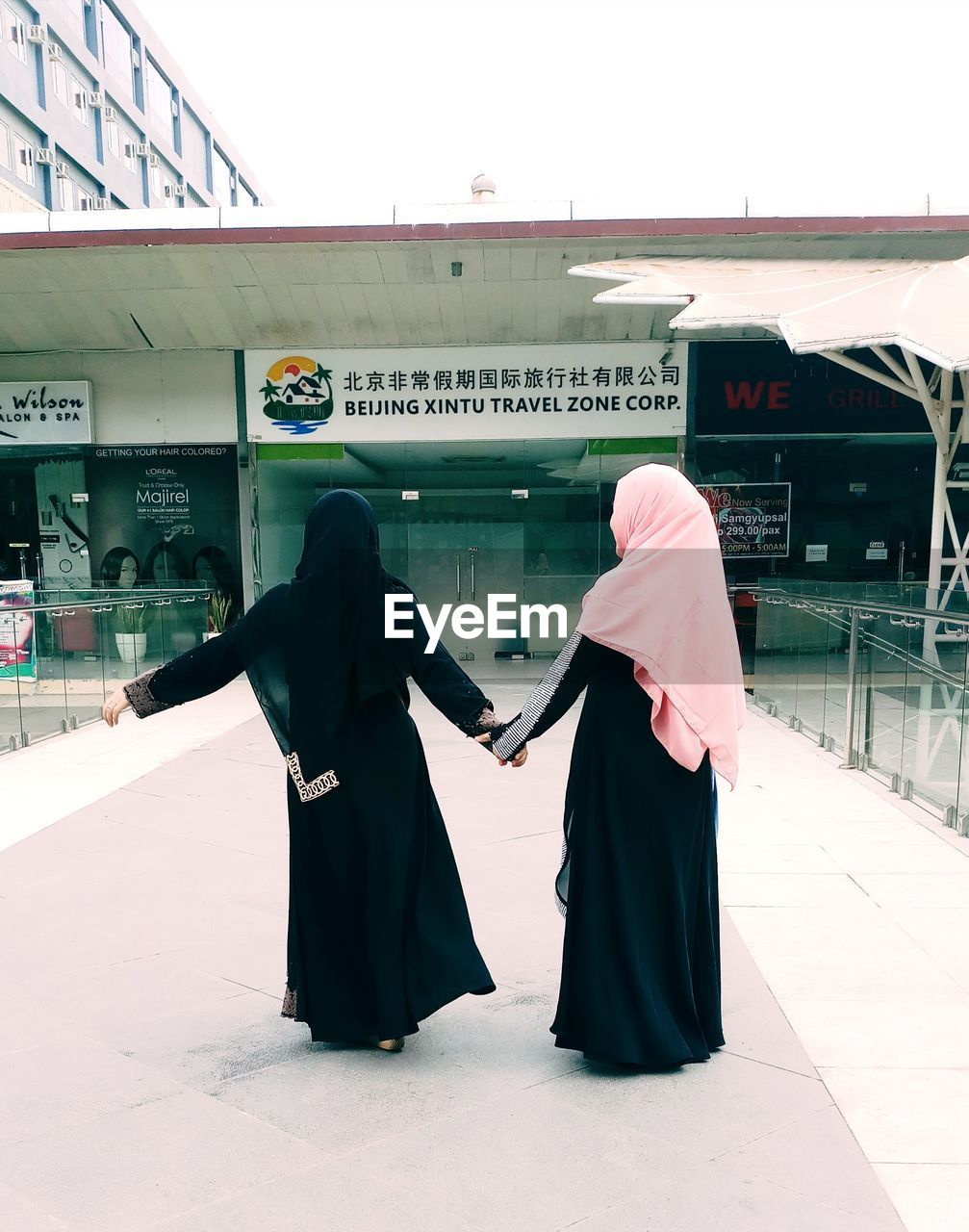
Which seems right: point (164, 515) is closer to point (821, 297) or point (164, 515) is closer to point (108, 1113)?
point (821, 297)

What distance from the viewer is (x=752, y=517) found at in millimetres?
12094

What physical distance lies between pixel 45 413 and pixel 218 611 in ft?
10.6

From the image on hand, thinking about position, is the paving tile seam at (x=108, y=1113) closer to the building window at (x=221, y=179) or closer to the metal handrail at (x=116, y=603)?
the metal handrail at (x=116, y=603)

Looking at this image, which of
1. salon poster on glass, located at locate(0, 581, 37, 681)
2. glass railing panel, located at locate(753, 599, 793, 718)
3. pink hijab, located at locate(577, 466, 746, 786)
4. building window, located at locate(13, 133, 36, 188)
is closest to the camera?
pink hijab, located at locate(577, 466, 746, 786)

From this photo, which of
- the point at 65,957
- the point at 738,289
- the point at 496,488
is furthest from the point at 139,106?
the point at 65,957

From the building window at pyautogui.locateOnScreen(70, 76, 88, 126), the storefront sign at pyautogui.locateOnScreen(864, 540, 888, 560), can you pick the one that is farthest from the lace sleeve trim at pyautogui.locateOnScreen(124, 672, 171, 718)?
the building window at pyautogui.locateOnScreen(70, 76, 88, 126)

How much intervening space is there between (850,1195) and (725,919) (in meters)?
1.88

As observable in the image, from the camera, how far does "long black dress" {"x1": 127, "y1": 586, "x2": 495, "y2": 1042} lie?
3.06 m

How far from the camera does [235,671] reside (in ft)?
10.8

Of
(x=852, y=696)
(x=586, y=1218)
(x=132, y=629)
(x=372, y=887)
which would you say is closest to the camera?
(x=586, y=1218)

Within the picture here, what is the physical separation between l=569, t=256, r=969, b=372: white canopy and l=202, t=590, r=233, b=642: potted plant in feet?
20.7

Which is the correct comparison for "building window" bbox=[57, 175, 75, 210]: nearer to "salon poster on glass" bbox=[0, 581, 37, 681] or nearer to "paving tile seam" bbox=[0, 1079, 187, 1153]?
"salon poster on glass" bbox=[0, 581, 37, 681]

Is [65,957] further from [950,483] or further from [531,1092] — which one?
[950,483]

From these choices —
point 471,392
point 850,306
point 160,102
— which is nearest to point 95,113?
point 160,102
